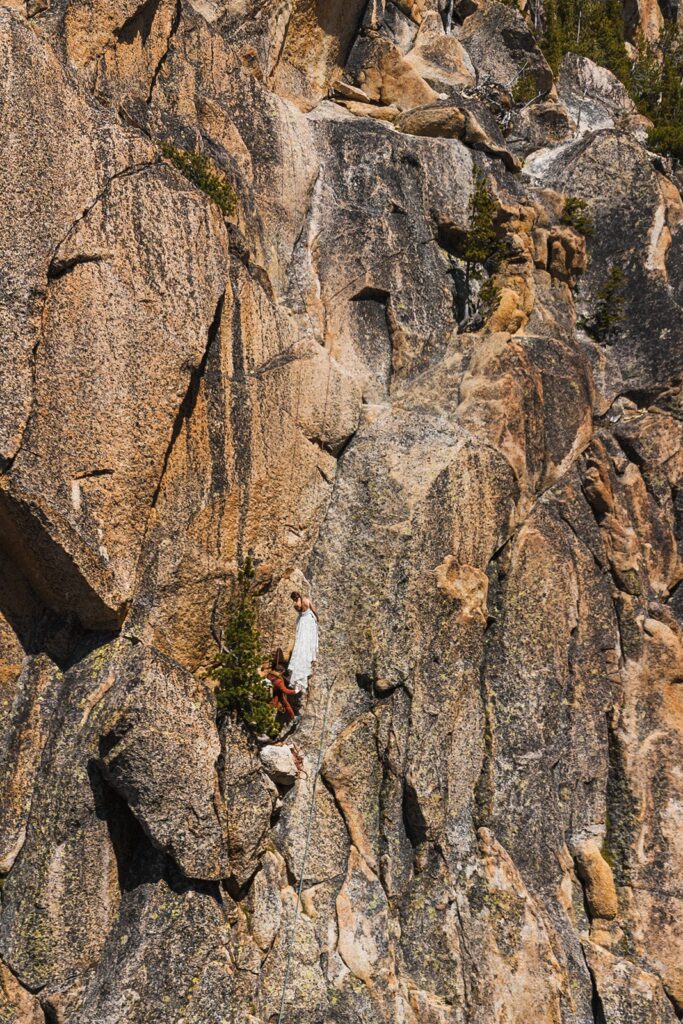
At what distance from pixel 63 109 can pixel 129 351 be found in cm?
414

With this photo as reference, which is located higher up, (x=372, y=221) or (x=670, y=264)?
(x=372, y=221)

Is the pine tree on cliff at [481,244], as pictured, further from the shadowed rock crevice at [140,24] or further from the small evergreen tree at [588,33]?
the small evergreen tree at [588,33]

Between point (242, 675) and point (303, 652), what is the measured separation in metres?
1.55

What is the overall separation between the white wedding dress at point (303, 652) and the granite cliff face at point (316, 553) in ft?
2.12

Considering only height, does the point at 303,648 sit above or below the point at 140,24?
below

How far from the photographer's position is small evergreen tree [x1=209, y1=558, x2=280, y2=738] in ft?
52.9

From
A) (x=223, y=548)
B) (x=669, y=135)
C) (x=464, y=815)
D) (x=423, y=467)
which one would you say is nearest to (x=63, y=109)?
(x=223, y=548)

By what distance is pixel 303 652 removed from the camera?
56.9 ft

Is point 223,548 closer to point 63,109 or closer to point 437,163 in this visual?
point 63,109

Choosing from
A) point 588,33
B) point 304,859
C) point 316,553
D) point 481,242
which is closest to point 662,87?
point 588,33

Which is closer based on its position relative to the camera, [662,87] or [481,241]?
[481,241]

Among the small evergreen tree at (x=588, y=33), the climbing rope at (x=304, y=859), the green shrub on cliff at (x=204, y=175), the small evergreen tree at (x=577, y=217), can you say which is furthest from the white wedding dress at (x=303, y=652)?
the small evergreen tree at (x=588, y=33)

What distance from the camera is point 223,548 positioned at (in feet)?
56.2

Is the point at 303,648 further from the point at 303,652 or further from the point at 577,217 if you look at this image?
the point at 577,217
